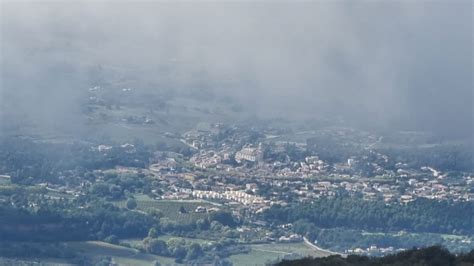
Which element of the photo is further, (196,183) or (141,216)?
(196,183)

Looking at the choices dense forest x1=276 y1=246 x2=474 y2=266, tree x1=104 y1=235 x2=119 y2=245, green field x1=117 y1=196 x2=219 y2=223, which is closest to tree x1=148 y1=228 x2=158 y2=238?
tree x1=104 y1=235 x2=119 y2=245

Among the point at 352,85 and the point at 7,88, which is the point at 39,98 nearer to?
the point at 7,88

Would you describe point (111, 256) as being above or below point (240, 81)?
below

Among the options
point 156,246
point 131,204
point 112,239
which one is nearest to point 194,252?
point 156,246

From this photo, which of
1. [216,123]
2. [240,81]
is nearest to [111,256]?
[216,123]

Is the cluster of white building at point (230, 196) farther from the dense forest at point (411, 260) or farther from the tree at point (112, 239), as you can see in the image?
the dense forest at point (411, 260)

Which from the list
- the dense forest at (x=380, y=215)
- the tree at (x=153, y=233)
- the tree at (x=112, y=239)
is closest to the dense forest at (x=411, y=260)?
the tree at (x=112, y=239)

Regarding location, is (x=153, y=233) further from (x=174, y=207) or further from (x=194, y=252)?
(x=174, y=207)
